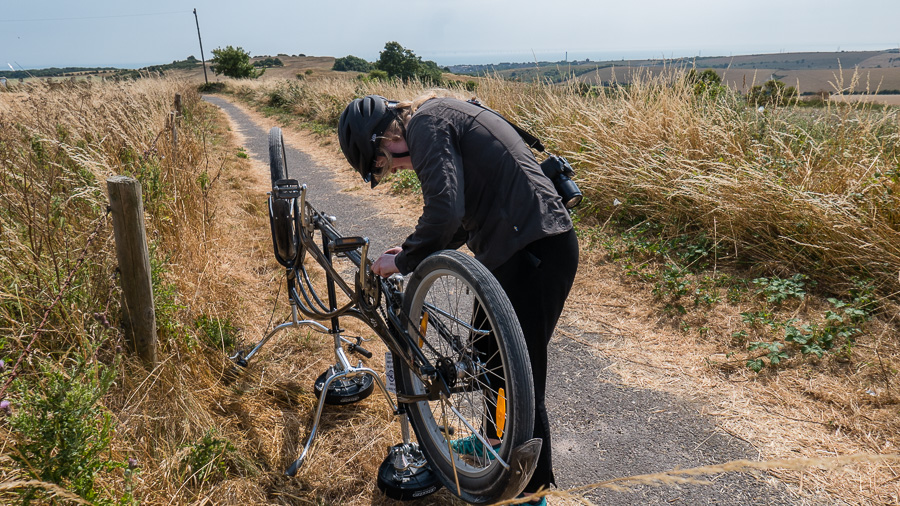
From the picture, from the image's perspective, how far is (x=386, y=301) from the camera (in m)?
2.27

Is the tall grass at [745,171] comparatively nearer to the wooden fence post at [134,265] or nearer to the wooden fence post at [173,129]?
the wooden fence post at [173,129]

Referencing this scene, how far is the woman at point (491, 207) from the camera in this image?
2.04m

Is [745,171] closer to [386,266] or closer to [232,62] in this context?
[386,266]

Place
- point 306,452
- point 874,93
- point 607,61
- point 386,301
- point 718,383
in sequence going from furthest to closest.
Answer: point 607,61 → point 874,93 → point 718,383 → point 306,452 → point 386,301

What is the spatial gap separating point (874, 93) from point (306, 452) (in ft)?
19.4

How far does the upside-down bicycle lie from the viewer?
166 centimetres

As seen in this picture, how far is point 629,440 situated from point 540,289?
4.55ft

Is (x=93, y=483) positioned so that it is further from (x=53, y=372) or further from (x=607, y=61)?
(x=607, y=61)

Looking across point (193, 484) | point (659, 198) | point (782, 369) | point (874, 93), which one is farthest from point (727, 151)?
point (193, 484)

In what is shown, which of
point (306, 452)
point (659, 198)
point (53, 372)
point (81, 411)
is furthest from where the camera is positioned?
point (659, 198)

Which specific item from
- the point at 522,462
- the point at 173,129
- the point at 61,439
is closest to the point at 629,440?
the point at 522,462

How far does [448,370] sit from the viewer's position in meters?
2.00

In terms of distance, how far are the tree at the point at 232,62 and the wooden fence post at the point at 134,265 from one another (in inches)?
2416

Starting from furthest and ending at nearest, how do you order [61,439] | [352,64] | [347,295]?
[352,64], [347,295], [61,439]
